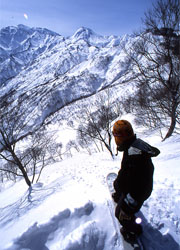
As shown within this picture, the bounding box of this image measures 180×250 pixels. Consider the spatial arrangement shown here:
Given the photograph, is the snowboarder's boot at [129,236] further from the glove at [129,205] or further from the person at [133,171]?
the glove at [129,205]

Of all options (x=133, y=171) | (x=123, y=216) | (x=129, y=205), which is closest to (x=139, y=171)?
(x=133, y=171)

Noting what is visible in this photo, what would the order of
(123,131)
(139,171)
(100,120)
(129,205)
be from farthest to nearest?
(100,120) → (123,131) → (129,205) → (139,171)

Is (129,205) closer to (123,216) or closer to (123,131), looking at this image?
(123,216)

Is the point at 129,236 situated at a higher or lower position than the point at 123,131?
lower

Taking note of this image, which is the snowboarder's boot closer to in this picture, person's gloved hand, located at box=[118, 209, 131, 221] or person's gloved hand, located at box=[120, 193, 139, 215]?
person's gloved hand, located at box=[118, 209, 131, 221]

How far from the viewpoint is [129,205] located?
207 centimetres

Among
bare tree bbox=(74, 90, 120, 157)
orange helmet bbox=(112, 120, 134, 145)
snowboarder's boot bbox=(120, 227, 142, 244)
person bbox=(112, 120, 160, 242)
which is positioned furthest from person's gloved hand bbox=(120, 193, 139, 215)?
bare tree bbox=(74, 90, 120, 157)

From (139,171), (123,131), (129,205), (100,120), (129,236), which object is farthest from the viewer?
(100,120)

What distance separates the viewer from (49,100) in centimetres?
15550

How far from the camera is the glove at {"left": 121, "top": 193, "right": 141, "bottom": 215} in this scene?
6.64ft

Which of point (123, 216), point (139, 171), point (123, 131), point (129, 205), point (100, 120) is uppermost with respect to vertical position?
point (123, 131)

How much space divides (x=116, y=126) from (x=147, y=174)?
95 cm

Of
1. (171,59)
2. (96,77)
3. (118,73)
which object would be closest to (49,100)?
(96,77)

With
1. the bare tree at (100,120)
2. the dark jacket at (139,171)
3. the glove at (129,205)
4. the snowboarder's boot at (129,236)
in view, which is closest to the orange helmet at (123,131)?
the dark jacket at (139,171)
